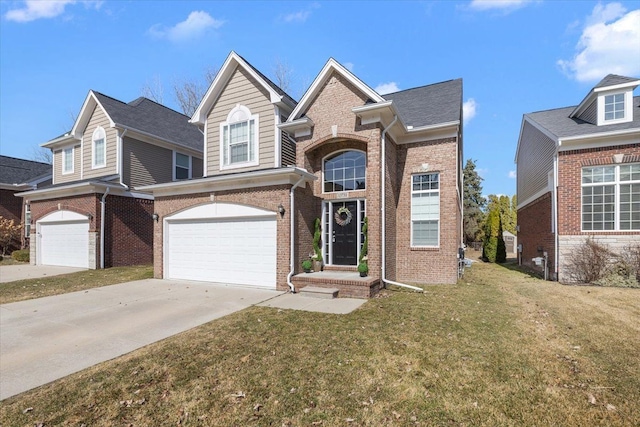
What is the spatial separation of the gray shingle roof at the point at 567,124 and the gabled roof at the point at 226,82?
10.2 metres

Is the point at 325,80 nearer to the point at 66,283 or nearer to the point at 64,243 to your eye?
the point at 66,283

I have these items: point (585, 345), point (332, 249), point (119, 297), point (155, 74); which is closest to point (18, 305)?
point (119, 297)

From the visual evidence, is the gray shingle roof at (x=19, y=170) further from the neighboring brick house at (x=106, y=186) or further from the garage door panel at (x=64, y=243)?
the garage door panel at (x=64, y=243)

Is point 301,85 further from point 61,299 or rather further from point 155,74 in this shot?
point 61,299

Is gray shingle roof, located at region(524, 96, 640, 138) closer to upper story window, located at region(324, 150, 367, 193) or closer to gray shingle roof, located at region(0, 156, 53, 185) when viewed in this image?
upper story window, located at region(324, 150, 367, 193)

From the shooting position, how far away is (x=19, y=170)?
76.5 feet

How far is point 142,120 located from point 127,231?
614 cm

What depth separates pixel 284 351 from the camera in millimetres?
4934

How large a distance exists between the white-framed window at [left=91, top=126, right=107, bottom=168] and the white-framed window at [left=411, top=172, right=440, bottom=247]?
50.2 ft

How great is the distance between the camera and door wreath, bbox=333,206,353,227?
10.7 metres

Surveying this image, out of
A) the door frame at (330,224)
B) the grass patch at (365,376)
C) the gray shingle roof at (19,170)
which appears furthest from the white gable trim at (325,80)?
the gray shingle roof at (19,170)

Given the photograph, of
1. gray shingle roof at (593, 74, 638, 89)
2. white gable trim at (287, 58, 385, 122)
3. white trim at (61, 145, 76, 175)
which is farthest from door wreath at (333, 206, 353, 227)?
white trim at (61, 145, 76, 175)

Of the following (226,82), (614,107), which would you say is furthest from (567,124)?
(226,82)

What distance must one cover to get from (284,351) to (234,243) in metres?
6.26
